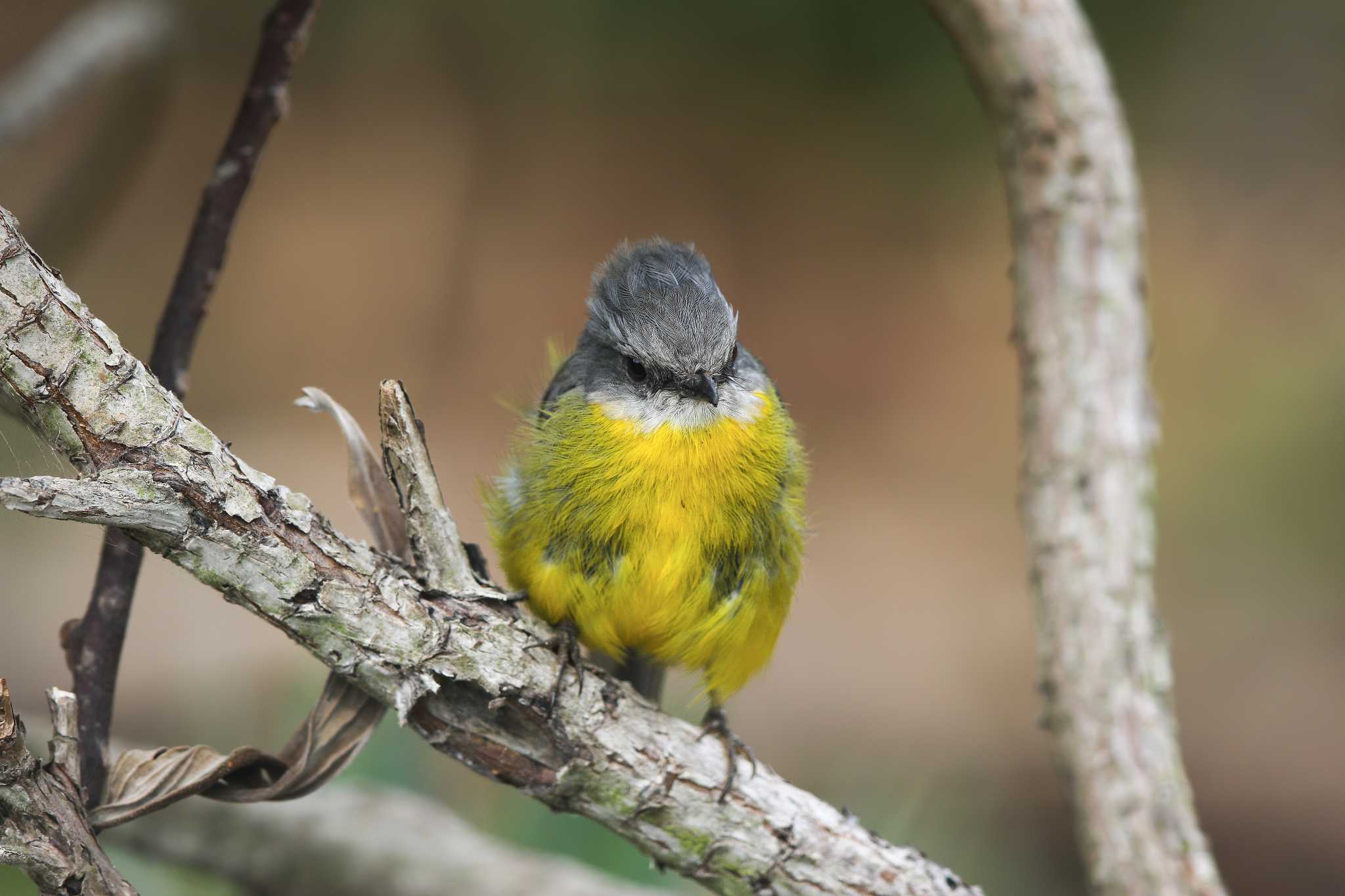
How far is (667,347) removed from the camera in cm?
210

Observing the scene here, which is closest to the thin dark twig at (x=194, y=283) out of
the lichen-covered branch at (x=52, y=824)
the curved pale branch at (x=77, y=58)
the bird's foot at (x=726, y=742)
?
the lichen-covered branch at (x=52, y=824)

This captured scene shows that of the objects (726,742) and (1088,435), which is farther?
(1088,435)

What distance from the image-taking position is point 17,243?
144 cm

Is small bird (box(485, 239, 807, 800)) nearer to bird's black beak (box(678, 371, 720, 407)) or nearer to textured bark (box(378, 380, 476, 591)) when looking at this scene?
bird's black beak (box(678, 371, 720, 407))

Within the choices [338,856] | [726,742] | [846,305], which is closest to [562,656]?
[726,742]

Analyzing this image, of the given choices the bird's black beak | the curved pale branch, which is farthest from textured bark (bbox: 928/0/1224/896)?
the curved pale branch

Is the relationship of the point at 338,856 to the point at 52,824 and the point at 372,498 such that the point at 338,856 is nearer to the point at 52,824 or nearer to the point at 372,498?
the point at 372,498

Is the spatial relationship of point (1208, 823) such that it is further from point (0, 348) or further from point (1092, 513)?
point (0, 348)

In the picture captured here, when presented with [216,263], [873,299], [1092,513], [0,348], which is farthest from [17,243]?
[873,299]

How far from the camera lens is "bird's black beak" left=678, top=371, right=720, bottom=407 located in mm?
2066

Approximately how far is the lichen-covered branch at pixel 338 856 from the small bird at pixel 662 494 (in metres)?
0.72

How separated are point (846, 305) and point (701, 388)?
399cm

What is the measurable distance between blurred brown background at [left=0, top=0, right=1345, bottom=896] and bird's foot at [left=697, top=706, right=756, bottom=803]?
2554mm

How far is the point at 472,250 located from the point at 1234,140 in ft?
11.8
